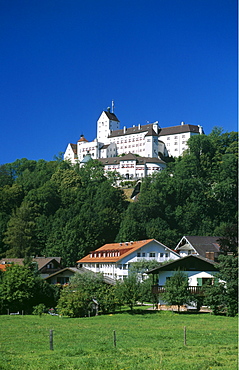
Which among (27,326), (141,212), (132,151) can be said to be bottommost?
(27,326)

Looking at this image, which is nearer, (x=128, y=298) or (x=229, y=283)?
(x=229, y=283)

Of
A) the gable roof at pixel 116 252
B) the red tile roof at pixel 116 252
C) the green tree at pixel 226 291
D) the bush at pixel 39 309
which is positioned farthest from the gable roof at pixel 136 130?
the green tree at pixel 226 291

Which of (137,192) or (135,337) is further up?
(137,192)

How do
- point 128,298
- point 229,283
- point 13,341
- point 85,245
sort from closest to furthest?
point 13,341 < point 229,283 < point 128,298 < point 85,245

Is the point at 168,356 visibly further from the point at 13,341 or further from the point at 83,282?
the point at 83,282

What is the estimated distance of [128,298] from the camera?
4022 centimetres

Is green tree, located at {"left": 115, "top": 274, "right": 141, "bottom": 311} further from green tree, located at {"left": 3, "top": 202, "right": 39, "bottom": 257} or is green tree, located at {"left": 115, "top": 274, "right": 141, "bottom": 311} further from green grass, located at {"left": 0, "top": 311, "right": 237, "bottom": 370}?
green tree, located at {"left": 3, "top": 202, "right": 39, "bottom": 257}

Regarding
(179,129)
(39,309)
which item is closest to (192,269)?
(39,309)

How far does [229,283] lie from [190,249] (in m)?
29.7

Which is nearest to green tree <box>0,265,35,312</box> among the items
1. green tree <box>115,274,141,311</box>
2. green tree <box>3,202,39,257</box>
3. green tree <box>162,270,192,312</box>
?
green tree <box>115,274,141,311</box>

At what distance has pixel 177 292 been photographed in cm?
3925

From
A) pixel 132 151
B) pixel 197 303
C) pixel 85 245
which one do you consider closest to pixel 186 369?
pixel 197 303

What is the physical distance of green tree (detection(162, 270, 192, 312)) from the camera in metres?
39.3

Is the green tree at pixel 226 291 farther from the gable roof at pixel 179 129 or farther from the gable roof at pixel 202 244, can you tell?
the gable roof at pixel 179 129
